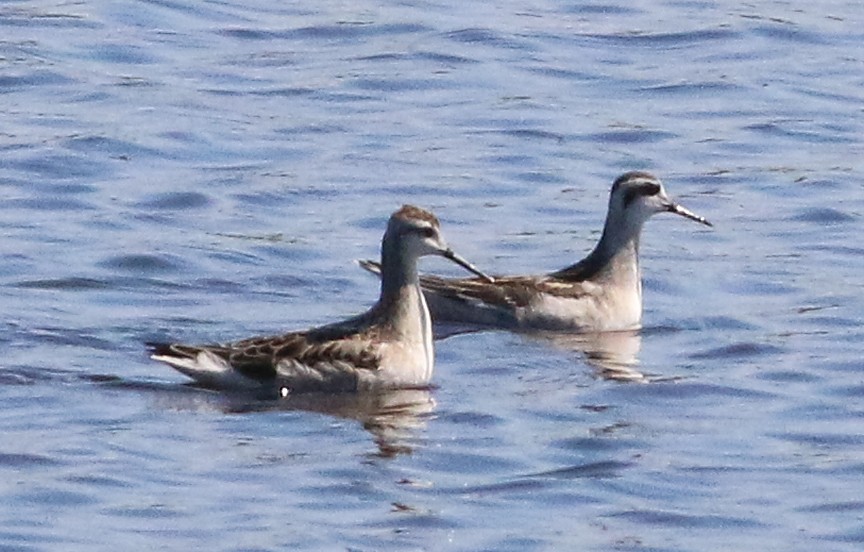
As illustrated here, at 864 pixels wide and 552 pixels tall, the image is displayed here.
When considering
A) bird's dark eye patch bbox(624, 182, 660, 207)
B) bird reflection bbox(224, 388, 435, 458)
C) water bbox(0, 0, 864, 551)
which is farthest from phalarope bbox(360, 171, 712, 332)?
bird reflection bbox(224, 388, 435, 458)

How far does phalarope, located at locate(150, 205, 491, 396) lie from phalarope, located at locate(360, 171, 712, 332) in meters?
1.86

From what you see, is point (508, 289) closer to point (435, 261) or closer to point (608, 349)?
point (608, 349)

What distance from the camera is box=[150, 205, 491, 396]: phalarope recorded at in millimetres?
16906

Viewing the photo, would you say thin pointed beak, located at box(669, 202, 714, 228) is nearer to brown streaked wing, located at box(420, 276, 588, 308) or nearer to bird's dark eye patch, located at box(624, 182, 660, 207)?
bird's dark eye patch, located at box(624, 182, 660, 207)

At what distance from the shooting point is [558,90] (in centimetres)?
2775

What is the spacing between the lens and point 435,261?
21.7 metres

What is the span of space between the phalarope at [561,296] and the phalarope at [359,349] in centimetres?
186

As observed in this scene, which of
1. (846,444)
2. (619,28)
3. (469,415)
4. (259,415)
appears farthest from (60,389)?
(619,28)

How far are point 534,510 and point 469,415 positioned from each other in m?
2.26

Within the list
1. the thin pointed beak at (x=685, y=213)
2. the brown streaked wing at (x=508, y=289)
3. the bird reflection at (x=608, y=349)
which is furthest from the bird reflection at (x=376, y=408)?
the thin pointed beak at (x=685, y=213)

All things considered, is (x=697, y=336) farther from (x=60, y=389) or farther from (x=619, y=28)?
(x=619, y=28)

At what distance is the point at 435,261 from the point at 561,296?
6.95 feet

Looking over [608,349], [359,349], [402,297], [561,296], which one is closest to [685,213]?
[561,296]

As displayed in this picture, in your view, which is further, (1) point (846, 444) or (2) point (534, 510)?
(1) point (846, 444)
